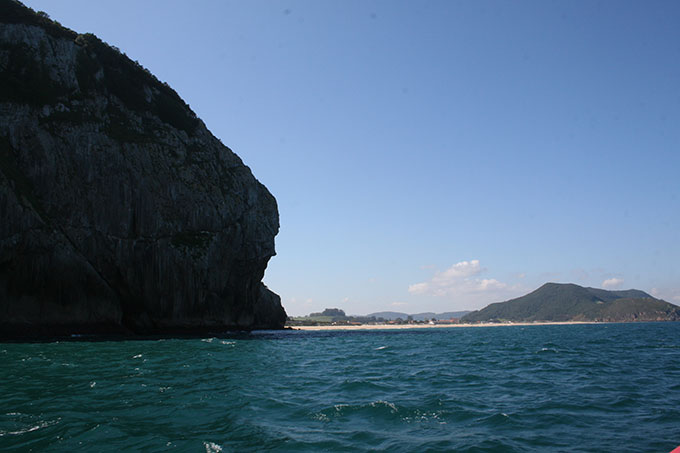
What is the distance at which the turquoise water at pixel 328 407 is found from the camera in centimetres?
981

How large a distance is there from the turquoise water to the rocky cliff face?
74.0ft

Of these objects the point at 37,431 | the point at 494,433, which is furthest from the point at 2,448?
the point at 494,433

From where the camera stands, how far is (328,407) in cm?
Answer: 1343

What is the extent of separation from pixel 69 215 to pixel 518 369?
45.2 metres

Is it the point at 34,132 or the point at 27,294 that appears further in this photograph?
the point at 34,132

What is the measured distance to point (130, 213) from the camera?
49.1 metres

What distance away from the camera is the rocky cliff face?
4191cm

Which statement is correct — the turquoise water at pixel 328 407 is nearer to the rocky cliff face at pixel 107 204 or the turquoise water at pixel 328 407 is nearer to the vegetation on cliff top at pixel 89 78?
the rocky cliff face at pixel 107 204

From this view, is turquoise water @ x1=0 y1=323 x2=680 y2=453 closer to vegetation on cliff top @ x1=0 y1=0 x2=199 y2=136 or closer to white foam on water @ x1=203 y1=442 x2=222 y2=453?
white foam on water @ x1=203 y1=442 x2=222 y2=453

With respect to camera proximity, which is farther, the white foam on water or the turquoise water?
the turquoise water

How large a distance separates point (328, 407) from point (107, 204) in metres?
43.7

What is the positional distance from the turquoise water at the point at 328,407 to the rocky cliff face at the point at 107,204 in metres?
22.6

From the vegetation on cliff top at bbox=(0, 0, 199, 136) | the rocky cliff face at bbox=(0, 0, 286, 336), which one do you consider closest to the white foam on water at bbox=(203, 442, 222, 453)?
the rocky cliff face at bbox=(0, 0, 286, 336)

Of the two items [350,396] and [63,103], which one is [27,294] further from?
[350,396]
